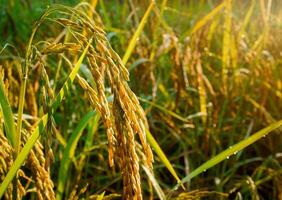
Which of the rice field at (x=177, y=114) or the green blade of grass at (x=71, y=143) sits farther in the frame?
the rice field at (x=177, y=114)

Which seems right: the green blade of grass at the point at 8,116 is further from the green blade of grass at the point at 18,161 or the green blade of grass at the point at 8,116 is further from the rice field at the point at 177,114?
the rice field at the point at 177,114

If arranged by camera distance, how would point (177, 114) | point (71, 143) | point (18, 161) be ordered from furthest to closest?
point (177, 114), point (71, 143), point (18, 161)

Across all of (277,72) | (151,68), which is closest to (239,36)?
(277,72)

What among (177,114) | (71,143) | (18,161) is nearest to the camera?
(18,161)

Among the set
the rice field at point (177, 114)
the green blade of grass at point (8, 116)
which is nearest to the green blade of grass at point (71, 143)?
the rice field at point (177, 114)

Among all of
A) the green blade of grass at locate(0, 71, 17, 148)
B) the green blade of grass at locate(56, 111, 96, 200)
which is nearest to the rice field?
the green blade of grass at locate(56, 111, 96, 200)

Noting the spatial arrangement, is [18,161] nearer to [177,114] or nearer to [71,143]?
[71,143]

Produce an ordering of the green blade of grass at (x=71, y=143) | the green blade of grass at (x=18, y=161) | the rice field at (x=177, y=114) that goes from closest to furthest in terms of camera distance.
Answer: the green blade of grass at (x=18, y=161) < the green blade of grass at (x=71, y=143) < the rice field at (x=177, y=114)

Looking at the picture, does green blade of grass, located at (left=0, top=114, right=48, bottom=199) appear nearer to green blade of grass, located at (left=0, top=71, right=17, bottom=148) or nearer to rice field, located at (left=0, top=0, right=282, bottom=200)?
green blade of grass, located at (left=0, top=71, right=17, bottom=148)

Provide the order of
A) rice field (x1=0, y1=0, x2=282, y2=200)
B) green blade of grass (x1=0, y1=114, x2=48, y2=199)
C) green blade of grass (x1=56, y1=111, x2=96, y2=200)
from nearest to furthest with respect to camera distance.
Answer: green blade of grass (x1=0, y1=114, x2=48, y2=199), green blade of grass (x1=56, y1=111, x2=96, y2=200), rice field (x1=0, y1=0, x2=282, y2=200)

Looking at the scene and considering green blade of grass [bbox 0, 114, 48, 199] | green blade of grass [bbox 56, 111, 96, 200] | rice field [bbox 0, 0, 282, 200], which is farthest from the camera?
rice field [bbox 0, 0, 282, 200]

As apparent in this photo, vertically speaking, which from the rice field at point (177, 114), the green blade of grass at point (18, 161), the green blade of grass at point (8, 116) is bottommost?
the rice field at point (177, 114)

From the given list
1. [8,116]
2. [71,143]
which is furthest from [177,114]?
[8,116]

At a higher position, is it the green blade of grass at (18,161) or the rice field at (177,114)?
the green blade of grass at (18,161)
